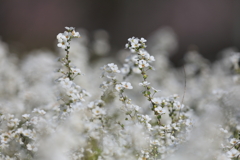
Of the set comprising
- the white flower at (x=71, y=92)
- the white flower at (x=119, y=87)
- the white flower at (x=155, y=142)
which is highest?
the white flower at (x=119, y=87)

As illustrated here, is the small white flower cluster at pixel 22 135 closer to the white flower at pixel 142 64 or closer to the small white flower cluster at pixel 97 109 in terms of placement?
the small white flower cluster at pixel 97 109

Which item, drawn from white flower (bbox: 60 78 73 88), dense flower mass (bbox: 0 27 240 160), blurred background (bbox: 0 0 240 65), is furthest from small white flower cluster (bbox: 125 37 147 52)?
blurred background (bbox: 0 0 240 65)

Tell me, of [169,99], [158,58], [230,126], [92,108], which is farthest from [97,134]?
[158,58]

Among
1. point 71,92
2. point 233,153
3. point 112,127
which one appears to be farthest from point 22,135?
point 233,153

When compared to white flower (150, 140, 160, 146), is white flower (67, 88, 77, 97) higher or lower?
higher

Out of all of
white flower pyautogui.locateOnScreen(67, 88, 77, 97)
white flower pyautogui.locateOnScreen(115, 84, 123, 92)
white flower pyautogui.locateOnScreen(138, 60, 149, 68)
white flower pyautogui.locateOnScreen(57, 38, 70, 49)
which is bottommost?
white flower pyautogui.locateOnScreen(67, 88, 77, 97)

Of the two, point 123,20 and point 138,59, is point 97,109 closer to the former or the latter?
point 138,59

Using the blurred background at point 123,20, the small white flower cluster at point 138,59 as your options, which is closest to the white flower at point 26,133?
the small white flower cluster at point 138,59

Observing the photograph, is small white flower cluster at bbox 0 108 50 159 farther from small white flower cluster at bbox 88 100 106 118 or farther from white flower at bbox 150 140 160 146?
white flower at bbox 150 140 160 146

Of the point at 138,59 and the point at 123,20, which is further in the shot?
the point at 123,20
